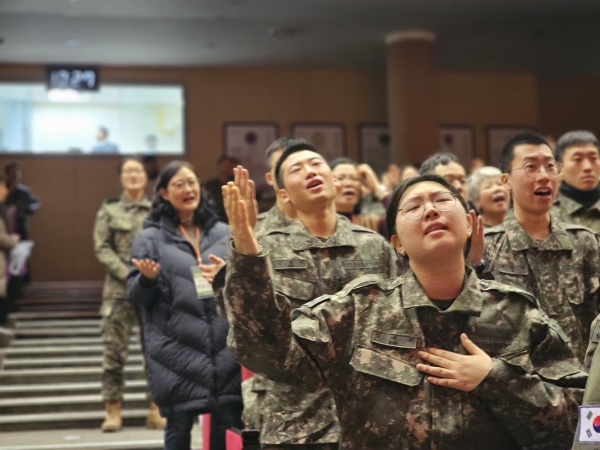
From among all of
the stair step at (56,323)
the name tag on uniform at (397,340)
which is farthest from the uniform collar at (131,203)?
the name tag on uniform at (397,340)

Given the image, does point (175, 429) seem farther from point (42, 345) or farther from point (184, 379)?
point (42, 345)

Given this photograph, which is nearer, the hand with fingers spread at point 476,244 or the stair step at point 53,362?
the hand with fingers spread at point 476,244

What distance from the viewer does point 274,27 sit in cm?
952

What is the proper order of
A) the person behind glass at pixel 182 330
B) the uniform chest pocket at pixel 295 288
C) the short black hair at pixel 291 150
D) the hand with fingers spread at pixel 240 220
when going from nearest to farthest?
1. the hand with fingers spread at pixel 240 220
2. the uniform chest pocket at pixel 295 288
3. the short black hair at pixel 291 150
4. the person behind glass at pixel 182 330

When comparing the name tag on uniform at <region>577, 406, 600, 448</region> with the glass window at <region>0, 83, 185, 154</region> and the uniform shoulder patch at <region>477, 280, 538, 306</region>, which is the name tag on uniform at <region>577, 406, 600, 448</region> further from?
the glass window at <region>0, 83, 185, 154</region>

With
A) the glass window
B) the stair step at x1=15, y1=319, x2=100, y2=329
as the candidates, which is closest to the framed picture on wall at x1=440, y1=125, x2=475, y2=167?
the glass window

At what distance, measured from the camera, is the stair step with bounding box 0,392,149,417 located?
6074 mm

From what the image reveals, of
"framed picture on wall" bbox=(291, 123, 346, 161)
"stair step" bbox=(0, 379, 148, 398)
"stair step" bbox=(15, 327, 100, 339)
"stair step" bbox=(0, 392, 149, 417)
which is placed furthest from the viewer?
"framed picture on wall" bbox=(291, 123, 346, 161)

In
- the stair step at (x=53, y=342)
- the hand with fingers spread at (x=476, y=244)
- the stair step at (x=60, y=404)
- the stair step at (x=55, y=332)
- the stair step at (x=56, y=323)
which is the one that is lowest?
the stair step at (x=60, y=404)

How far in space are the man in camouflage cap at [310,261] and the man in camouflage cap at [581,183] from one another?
1.33 metres

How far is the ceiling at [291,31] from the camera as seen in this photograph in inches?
344

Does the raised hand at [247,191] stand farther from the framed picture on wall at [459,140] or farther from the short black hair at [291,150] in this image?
the framed picture on wall at [459,140]

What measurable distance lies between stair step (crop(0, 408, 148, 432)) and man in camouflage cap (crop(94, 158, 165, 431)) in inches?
8.8

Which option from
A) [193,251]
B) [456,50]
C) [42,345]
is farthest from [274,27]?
[193,251]
